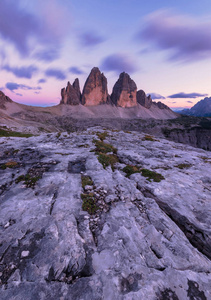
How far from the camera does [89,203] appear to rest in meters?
8.62

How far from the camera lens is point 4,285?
4.55 meters

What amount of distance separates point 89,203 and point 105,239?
8.43 feet

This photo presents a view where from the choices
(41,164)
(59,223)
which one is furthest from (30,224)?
(41,164)

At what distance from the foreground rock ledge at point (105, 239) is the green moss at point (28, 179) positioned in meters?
0.13

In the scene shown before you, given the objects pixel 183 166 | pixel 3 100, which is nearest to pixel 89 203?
pixel 183 166

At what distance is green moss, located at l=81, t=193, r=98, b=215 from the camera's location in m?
8.12

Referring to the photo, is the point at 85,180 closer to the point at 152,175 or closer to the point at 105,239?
the point at 105,239

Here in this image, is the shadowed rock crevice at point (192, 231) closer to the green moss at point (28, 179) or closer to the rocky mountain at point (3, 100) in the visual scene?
the green moss at point (28, 179)

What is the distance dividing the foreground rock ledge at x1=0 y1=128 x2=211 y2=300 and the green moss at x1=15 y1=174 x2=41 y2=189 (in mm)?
127

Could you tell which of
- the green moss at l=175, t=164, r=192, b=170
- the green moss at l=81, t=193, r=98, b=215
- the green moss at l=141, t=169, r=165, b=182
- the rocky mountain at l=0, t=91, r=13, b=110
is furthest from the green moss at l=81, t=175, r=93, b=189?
the rocky mountain at l=0, t=91, r=13, b=110

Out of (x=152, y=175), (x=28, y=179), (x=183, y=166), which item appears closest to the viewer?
(x=28, y=179)

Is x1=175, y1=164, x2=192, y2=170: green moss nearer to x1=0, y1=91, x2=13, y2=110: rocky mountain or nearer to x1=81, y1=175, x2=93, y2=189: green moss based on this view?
x1=81, y1=175, x2=93, y2=189: green moss

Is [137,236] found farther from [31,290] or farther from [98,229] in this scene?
[31,290]

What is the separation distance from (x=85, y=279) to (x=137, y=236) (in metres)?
3.03
